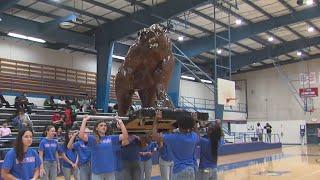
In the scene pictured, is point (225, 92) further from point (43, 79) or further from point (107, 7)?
Answer: point (43, 79)

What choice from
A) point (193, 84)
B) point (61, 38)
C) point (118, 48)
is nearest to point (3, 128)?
point (61, 38)

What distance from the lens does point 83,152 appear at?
749 cm

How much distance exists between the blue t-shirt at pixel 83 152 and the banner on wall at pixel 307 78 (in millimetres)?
33562

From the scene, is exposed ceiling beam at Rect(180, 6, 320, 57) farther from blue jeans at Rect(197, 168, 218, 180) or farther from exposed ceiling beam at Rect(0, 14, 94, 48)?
blue jeans at Rect(197, 168, 218, 180)

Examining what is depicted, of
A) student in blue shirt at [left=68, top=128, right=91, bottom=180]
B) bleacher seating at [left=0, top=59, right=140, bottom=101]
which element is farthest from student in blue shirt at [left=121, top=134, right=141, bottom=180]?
bleacher seating at [left=0, top=59, right=140, bottom=101]

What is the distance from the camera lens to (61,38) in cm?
2214

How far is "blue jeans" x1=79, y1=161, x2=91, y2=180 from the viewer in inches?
281

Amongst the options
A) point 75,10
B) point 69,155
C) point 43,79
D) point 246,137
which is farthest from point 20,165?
point 246,137

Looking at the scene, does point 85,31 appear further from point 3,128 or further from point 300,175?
point 300,175

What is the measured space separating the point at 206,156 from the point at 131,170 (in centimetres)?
124

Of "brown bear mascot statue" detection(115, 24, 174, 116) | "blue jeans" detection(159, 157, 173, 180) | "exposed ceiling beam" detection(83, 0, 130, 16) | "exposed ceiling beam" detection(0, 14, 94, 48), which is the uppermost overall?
"exposed ceiling beam" detection(83, 0, 130, 16)

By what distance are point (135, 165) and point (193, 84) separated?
102ft

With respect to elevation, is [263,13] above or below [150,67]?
above

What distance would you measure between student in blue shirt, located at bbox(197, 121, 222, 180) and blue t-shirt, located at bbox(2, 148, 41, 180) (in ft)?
8.78
